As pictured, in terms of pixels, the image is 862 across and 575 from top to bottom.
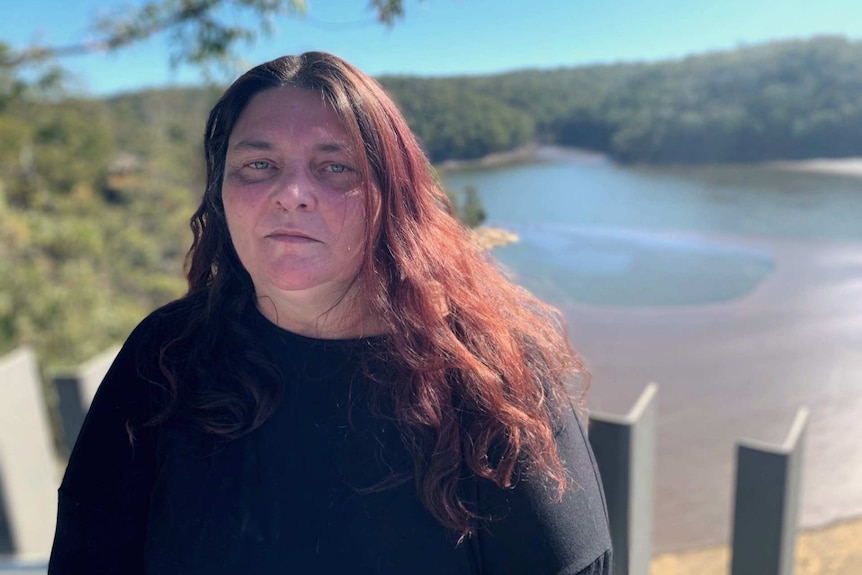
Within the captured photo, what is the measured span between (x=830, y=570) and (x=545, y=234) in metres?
1.58

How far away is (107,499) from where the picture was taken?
4.02ft

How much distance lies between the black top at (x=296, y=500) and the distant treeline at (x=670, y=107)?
1.28 m

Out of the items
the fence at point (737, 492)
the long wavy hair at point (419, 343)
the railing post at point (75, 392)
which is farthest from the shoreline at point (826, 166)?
the railing post at point (75, 392)

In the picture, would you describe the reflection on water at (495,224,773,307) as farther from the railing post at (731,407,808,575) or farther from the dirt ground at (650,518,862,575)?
the dirt ground at (650,518,862,575)

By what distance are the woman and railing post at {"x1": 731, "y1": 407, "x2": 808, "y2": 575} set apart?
801 mm

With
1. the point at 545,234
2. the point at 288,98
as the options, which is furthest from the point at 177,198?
the point at 288,98

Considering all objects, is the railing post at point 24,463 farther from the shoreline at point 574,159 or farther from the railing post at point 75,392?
the shoreline at point 574,159

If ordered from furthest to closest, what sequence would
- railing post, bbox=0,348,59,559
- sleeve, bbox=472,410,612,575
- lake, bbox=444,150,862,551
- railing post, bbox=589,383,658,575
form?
railing post, bbox=0,348,59,559 → lake, bbox=444,150,862,551 → railing post, bbox=589,383,658,575 → sleeve, bbox=472,410,612,575

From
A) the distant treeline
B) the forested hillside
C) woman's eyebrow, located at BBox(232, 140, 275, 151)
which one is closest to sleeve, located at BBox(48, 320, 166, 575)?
woman's eyebrow, located at BBox(232, 140, 275, 151)

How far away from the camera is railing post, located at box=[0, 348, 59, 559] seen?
9.55ft

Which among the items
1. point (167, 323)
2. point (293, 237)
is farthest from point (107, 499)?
point (293, 237)

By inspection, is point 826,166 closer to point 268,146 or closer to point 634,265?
point 634,265

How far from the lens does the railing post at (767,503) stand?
173 cm

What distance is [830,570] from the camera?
7.76 ft
